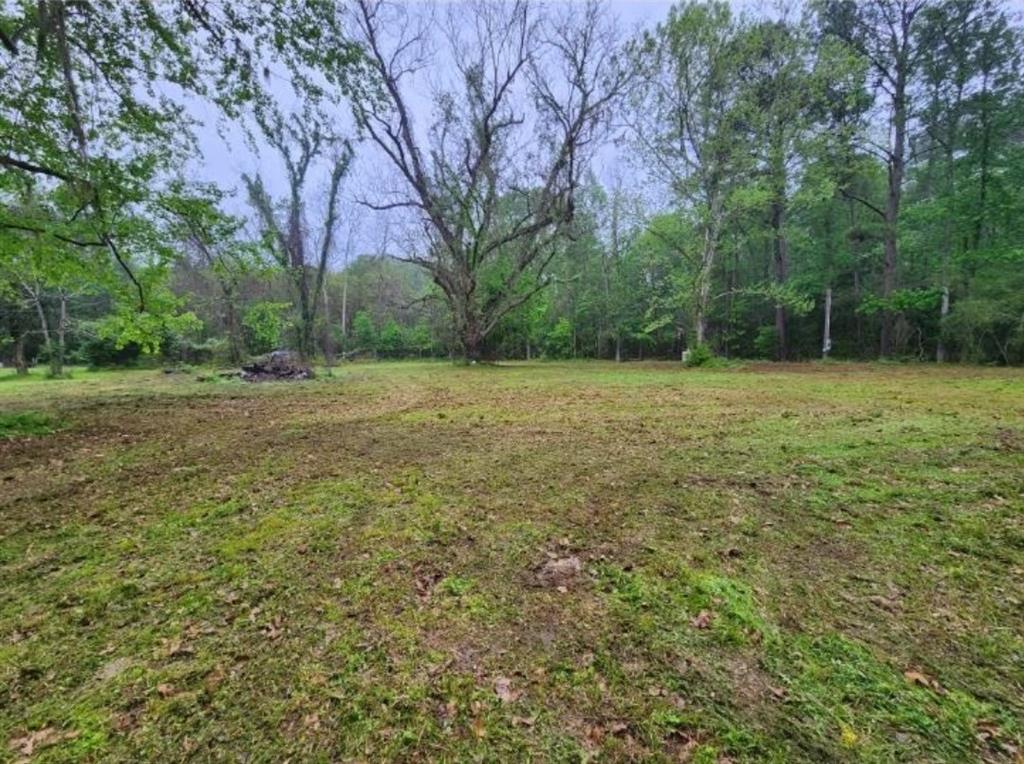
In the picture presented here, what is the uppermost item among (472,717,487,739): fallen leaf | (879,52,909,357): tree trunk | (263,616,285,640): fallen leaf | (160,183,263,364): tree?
(879,52,909,357): tree trunk

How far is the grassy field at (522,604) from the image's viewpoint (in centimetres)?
150

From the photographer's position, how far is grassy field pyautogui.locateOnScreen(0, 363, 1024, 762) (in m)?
1.50

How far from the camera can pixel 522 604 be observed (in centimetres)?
214

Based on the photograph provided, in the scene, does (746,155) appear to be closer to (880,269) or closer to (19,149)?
(880,269)

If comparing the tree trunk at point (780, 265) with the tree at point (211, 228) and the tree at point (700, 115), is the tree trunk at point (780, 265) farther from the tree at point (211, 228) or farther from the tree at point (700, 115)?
the tree at point (211, 228)

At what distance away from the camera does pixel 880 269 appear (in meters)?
20.2

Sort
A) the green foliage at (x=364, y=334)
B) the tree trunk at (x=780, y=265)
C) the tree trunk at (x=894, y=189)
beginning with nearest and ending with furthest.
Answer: the tree trunk at (x=894, y=189) < the tree trunk at (x=780, y=265) < the green foliage at (x=364, y=334)

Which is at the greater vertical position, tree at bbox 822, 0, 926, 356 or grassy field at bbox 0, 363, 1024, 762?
tree at bbox 822, 0, 926, 356

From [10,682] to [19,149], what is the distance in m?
7.87

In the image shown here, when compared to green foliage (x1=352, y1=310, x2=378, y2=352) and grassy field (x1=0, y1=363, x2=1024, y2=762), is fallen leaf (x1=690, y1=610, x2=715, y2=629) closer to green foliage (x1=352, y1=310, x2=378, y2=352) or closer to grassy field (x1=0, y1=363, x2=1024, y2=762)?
grassy field (x1=0, y1=363, x2=1024, y2=762)

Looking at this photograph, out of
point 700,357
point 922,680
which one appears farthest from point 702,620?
point 700,357

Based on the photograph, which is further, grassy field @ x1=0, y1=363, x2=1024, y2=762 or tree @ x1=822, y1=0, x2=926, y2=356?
tree @ x1=822, y1=0, x2=926, y2=356

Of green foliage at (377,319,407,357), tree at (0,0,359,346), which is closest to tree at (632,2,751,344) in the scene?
tree at (0,0,359,346)

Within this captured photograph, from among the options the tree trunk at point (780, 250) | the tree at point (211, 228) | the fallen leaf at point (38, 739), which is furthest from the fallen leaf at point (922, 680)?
the tree trunk at point (780, 250)
